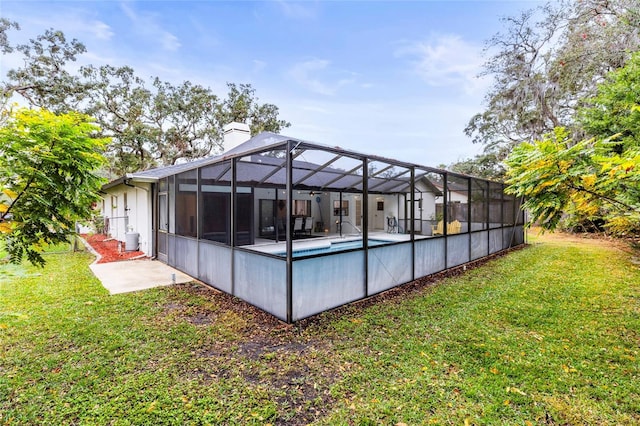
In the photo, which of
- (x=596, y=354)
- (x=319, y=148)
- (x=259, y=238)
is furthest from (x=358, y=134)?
(x=596, y=354)

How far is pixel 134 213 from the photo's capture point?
35.6 ft

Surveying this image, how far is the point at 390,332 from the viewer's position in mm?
4090

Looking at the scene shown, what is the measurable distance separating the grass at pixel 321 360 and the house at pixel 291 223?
0.52 m

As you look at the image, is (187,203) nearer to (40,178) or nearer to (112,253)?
(40,178)

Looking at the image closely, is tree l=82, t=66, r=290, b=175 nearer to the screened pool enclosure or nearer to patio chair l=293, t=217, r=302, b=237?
the screened pool enclosure

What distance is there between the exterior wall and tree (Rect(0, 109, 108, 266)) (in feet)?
17.6

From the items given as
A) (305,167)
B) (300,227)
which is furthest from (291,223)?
(300,227)

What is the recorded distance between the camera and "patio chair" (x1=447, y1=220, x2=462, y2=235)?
7988mm

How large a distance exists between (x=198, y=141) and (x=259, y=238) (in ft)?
48.1

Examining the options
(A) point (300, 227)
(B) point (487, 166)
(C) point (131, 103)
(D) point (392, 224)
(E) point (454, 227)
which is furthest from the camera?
(B) point (487, 166)

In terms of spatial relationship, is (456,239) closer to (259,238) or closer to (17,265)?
(259,238)

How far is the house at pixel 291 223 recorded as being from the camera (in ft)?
15.0

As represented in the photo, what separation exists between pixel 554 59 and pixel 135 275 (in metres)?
20.2

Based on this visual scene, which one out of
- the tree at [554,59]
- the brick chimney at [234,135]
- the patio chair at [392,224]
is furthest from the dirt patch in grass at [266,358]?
the tree at [554,59]
